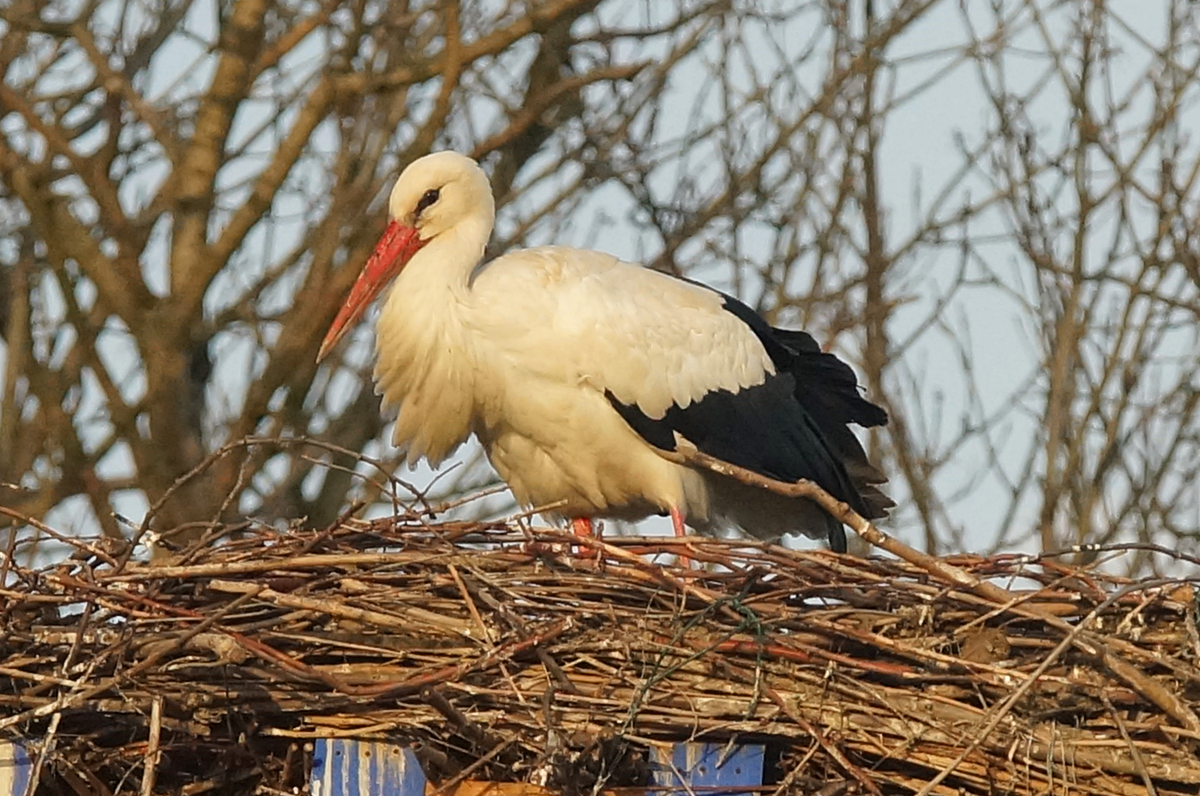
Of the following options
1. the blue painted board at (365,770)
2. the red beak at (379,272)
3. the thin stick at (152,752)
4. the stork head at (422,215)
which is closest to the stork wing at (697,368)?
the stork head at (422,215)

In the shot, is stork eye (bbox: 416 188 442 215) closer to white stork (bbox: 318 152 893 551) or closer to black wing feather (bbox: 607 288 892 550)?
white stork (bbox: 318 152 893 551)

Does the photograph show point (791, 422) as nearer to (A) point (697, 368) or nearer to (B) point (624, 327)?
(A) point (697, 368)

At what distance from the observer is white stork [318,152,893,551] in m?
5.71

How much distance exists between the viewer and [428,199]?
6.11 meters

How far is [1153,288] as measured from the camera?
7676 millimetres

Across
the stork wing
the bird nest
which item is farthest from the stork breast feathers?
the bird nest

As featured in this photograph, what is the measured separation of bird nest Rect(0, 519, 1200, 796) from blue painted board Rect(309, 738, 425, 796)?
0.04m

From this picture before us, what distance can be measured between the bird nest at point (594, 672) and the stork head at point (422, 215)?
6.02 ft

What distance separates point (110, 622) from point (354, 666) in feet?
1.66

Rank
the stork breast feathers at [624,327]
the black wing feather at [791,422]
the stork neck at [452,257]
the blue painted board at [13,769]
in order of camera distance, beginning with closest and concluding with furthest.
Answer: the blue painted board at [13,769] < the stork breast feathers at [624,327] < the stork neck at [452,257] < the black wing feather at [791,422]

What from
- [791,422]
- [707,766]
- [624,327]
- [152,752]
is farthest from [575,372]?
[152,752]

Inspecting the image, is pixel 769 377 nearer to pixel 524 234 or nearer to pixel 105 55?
pixel 524 234

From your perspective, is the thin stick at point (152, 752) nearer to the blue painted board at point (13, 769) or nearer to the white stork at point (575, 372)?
the blue painted board at point (13, 769)

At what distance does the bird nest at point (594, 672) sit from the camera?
4.09m
